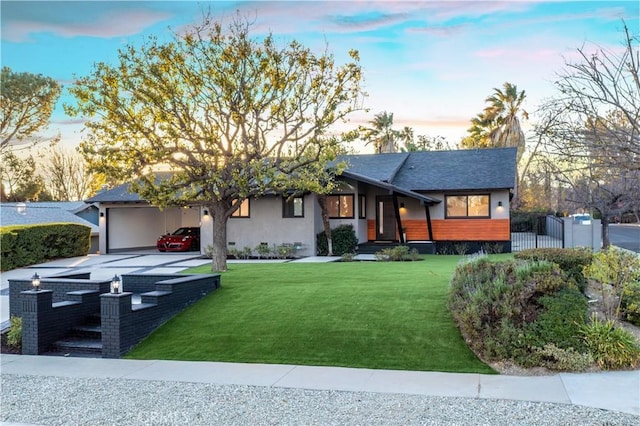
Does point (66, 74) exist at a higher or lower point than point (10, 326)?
higher

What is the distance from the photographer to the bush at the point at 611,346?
7.05m

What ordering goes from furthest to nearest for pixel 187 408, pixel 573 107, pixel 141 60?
pixel 141 60 → pixel 573 107 → pixel 187 408

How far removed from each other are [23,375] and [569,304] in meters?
8.20

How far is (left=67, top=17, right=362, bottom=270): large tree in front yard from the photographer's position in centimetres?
1441

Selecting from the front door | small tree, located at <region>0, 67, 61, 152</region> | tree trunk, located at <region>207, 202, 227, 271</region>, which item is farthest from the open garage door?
tree trunk, located at <region>207, 202, 227, 271</region>

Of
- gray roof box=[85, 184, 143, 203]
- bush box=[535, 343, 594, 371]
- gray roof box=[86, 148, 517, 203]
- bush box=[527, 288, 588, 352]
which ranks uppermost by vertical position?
gray roof box=[86, 148, 517, 203]

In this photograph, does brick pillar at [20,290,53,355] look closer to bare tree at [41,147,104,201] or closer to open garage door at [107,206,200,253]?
open garage door at [107,206,200,253]

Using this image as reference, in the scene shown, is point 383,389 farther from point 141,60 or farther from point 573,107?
point 141,60

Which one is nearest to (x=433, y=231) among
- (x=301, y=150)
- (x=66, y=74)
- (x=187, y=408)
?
(x=301, y=150)

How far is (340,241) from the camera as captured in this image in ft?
73.6

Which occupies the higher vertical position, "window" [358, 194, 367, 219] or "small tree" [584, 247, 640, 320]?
"window" [358, 194, 367, 219]

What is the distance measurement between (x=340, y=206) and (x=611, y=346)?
1671cm

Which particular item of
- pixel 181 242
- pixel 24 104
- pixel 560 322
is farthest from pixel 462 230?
pixel 24 104

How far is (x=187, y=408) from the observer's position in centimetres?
608
